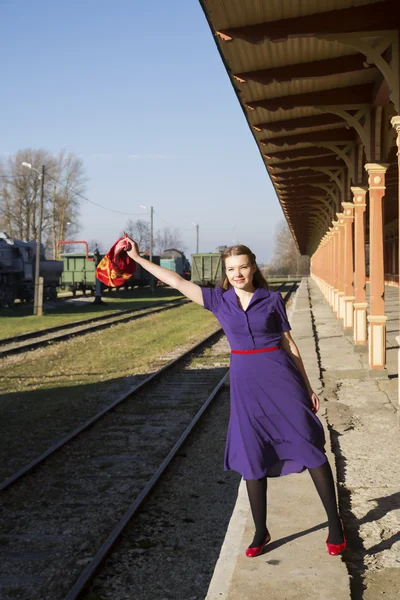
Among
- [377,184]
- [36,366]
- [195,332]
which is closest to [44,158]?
[195,332]

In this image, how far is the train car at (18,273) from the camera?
3428cm

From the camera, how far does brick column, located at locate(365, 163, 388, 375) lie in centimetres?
1126

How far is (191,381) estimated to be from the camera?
13586mm

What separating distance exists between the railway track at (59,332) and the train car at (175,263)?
29364mm

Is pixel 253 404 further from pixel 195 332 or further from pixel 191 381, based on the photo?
pixel 195 332

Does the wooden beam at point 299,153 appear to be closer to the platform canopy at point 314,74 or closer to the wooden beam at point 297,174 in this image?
the platform canopy at point 314,74

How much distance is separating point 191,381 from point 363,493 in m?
7.92

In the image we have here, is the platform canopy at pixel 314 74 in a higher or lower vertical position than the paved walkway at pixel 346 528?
higher

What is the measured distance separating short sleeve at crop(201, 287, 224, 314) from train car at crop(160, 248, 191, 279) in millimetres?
56366

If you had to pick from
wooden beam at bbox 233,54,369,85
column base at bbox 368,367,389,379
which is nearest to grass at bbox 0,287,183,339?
column base at bbox 368,367,389,379

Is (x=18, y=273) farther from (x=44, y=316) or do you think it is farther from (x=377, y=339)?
(x=377, y=339)

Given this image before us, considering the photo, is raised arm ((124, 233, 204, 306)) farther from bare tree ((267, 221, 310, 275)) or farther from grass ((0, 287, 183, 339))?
bare tree ((267, 221, 310, 275))

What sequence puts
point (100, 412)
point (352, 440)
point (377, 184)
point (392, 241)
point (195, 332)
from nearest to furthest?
point (352, 440) → point (100, 412) → point (377, 184) → point (195, 332) → point (392, 241)

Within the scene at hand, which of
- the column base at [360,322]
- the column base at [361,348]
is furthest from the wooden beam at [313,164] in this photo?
the column base at [361,348]
